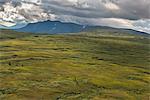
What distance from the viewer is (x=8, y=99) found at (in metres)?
196

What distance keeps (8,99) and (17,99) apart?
525 cm

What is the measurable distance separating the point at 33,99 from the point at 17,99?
943 cm

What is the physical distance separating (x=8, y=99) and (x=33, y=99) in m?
14.7

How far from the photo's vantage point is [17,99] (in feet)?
648

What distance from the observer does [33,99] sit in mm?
199875
